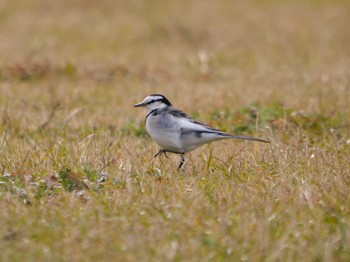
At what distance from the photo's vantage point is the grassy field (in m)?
4.75

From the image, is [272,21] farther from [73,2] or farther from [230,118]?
[230,118]

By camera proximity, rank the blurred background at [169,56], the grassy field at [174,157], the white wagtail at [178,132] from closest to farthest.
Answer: the grassy field at [174,157], the white wagtail at [178,132], the blurred background at [169,56]

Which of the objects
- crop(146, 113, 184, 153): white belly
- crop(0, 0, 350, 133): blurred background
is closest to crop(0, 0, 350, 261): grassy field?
crop(0, 0, 350, 133): blurred background

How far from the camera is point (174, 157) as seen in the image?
7250mm

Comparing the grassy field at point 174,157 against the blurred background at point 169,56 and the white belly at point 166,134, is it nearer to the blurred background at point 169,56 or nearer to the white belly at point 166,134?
the blurred background at point 169,56

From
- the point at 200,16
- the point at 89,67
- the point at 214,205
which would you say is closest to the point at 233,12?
the point at 200,16

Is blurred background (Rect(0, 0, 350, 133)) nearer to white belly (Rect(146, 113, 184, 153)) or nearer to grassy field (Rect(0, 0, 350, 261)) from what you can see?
grassy field (Rect(0, 0, 350, 261))

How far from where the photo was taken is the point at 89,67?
13.3m

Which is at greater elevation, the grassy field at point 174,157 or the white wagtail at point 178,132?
the white wagtail at point 178,132

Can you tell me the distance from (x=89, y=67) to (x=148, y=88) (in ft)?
Result: 5.34

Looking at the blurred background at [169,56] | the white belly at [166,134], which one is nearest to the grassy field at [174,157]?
the blurred background at [169,56]

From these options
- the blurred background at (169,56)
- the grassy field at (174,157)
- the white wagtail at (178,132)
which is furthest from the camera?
the blurred background at (169,56)

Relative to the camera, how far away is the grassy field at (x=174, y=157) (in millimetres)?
4746

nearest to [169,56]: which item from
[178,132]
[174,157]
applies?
[174,157]
